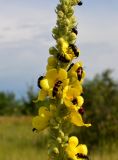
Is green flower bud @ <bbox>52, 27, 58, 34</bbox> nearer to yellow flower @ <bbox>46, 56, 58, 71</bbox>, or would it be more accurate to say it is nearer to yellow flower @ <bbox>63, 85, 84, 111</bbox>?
yellow flower @ <bbox>46, 56, 58, 71</bbox>

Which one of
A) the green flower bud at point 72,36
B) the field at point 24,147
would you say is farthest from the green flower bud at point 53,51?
the field at point 24,147

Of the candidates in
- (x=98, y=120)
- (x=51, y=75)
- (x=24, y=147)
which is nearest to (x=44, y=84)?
(x=51, y=75)

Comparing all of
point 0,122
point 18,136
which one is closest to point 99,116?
point 18,136

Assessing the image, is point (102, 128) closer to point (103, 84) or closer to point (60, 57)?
point (103, 84)

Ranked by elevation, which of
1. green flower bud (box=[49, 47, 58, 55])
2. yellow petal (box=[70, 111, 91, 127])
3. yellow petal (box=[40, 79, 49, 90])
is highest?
green flower bud (box=[49, 47, 58, 55])

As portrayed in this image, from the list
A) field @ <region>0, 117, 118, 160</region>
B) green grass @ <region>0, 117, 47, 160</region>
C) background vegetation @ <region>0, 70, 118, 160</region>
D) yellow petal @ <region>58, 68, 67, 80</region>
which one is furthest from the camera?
background vegetation @ <region>0, 70, 118, 160</region>

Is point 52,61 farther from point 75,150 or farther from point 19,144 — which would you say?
point 19,144

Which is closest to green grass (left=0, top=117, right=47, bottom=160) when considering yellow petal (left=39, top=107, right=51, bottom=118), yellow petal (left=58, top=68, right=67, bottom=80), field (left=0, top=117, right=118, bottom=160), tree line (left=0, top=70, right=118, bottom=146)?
field (left=0, top=117, right=118, bottom=160)
